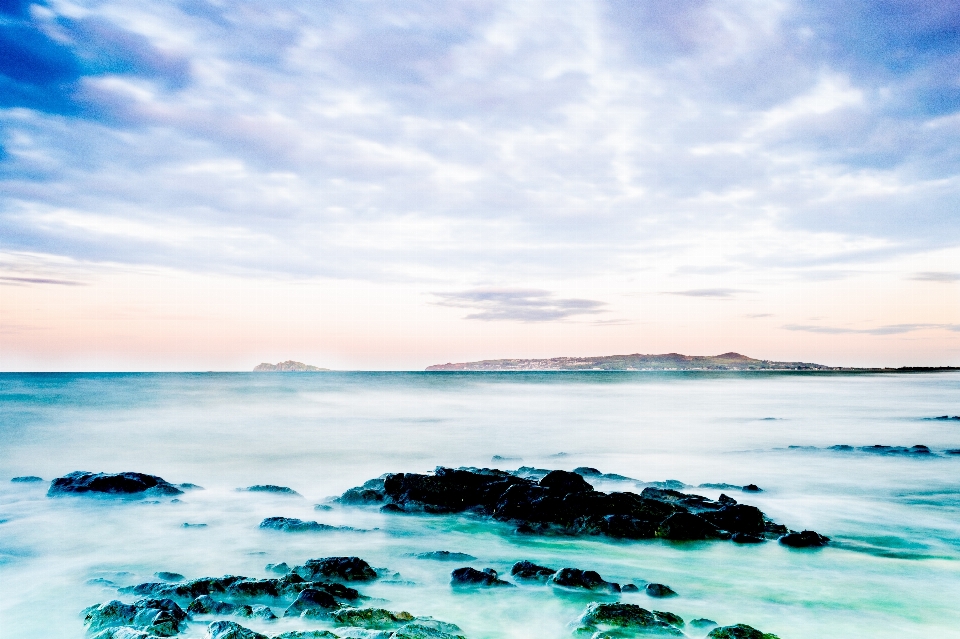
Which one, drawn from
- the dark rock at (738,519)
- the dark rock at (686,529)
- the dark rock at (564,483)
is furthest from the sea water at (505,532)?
the dark rock at (564,483)

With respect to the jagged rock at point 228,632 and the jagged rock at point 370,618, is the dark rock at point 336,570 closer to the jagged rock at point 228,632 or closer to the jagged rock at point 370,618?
the jagged rock at point 370,618

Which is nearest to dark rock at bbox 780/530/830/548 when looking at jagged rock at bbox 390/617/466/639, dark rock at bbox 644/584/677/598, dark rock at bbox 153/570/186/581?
dark rock at bbox 644/584/677/598

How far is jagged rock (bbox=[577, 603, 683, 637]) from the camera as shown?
5332 millimetres

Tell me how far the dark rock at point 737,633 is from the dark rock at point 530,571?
6.38 feet

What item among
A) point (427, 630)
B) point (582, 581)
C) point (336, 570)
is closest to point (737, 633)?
point (582, 581)

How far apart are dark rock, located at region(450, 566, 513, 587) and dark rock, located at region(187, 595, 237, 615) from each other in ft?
7.17

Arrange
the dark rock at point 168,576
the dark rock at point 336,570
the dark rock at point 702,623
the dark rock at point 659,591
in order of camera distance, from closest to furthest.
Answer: the dark rock at point 702,623, the dark rock at point 659,591, the dark rock at point 336,570, the dark rock at point 168,576

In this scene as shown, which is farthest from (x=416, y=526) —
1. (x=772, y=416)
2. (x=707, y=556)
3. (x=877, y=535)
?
(x=772, y=416)

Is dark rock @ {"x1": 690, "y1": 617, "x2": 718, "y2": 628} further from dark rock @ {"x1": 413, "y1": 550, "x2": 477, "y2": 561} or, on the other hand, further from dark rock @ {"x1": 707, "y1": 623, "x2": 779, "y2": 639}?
dark rock @ {"x1": 413, "y1": 550, "x2": 477, "y2": 561}

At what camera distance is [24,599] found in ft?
21.8

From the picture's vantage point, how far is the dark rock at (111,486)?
11422mm

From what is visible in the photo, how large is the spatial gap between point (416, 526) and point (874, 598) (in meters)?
5.68

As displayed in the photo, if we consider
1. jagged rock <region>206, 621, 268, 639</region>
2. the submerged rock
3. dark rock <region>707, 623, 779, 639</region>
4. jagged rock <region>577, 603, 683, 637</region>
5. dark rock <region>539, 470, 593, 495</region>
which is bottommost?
the submerged rock

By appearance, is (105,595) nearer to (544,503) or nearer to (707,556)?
(544,503)
